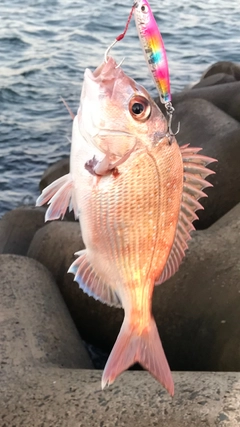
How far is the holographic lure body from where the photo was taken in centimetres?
173

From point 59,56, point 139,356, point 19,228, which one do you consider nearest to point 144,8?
point 139,356

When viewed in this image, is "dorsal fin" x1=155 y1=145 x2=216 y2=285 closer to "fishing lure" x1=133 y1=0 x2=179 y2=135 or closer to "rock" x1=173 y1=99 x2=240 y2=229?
"fishing lure" x1=133 y1=0 x2=179 y2=135

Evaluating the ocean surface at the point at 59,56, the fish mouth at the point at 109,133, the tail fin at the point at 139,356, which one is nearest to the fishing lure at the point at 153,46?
the fish mouth at the point at 109,133

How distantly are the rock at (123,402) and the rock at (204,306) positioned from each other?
538mm

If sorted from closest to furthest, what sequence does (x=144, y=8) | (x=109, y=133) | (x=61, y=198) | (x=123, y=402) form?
(x=144, y=8) < (x=109, y=133) < (x=61, y=198) < (x=123, y=402)

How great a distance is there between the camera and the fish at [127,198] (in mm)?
1885

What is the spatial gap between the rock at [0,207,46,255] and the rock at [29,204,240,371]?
1.15m

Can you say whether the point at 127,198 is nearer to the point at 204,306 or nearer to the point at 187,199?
the point at 187,199

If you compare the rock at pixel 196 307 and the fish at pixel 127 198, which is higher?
the fish at pixel 127 198

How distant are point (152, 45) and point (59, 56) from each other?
12587 mm

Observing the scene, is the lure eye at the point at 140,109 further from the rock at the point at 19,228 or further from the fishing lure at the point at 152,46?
the rock at the point at 19,228

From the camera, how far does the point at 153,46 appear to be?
1773 millimetres

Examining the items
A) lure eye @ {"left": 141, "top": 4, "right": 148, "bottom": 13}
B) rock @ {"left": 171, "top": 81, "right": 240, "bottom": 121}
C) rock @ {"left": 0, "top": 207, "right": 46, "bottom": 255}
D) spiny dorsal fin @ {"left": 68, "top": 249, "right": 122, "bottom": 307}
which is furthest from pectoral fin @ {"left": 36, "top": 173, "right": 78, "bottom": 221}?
rock @ {"left": 171, "top": 81, "right": 240, "bottom": 121}

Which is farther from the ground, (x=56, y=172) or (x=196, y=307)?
(x=196, y=307)
